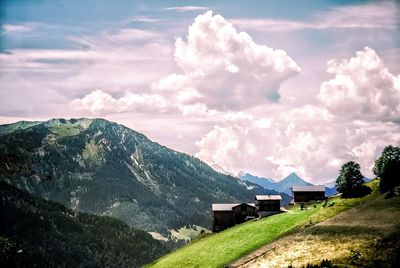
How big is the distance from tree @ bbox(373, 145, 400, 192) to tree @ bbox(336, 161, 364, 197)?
286 inches

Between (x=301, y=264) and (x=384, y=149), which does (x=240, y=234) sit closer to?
(x=384, y=149)

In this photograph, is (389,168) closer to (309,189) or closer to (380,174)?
(380,174)

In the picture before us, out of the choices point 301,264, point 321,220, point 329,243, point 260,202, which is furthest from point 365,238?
point 260,202

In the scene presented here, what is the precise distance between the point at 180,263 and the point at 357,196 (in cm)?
4921

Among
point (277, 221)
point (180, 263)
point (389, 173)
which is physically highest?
point (389, 173)

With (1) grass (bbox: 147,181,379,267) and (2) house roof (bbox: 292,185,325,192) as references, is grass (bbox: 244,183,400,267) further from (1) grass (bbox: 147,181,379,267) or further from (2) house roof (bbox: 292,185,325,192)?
(2) house roof (bbox: 292,185,325,192)

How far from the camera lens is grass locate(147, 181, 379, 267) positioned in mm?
101062

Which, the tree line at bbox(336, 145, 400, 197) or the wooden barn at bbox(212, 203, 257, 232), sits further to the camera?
the wooden barn at bbox(212, 203, 257, 232)

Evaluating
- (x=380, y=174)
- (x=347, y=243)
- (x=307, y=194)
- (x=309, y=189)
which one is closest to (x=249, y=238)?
(x=380, y=174)

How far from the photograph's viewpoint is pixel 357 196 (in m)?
117

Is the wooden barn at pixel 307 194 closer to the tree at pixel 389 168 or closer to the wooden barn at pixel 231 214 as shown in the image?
the wooden barn at pixel 231 214

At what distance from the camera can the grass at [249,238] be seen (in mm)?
101062

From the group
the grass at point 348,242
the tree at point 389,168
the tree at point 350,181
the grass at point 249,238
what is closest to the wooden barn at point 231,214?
the grass at point 249,238

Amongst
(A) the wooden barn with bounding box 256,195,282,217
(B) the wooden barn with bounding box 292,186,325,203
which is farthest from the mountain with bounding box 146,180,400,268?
(B) the wooden barn with bounding box 292,186,325,203
